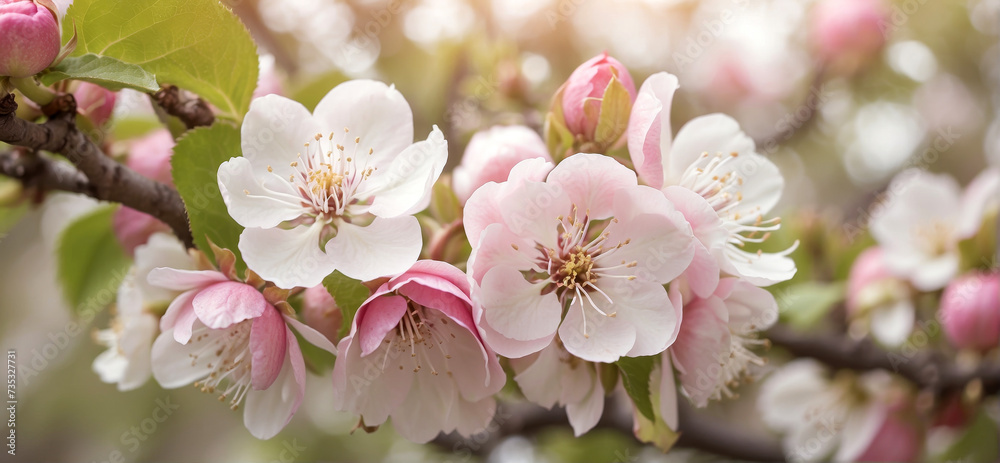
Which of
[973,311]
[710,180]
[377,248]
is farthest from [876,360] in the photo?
[377,248]

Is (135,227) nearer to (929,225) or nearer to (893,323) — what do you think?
(893,323)

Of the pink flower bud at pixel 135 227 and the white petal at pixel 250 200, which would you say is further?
the pink flower bud at pixel 135 227

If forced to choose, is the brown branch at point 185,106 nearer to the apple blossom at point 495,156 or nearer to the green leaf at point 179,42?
the green leaf at point 179,42

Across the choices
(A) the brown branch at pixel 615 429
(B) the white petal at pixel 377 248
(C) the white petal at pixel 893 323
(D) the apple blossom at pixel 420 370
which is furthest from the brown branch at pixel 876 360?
(B) the white petal at pixel 377 248

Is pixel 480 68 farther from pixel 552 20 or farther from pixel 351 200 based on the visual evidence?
pixel 351 200

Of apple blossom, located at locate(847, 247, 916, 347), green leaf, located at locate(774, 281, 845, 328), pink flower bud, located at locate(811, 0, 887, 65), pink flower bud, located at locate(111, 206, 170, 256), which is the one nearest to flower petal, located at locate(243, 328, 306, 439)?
pink flower bud, located at locate(111, 206, 170, 256)

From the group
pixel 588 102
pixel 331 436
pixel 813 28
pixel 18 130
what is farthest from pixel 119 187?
pixel 813 28
